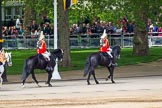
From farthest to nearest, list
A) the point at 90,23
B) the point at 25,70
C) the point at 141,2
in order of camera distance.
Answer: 1. the point at 90,23
2. the point at 141,2
3. the point at 25,70

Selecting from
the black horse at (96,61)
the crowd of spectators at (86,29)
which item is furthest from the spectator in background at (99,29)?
the black horse at (96,61)

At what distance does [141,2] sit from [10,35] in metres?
18.8

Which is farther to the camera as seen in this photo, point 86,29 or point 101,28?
point 86,29

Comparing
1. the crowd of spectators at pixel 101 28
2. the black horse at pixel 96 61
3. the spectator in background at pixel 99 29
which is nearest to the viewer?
the black horse at pixel 96 61

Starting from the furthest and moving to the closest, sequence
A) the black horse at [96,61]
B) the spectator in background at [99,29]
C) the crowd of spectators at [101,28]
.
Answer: the crowd of spectators at [101,28], the spectator in background at [99,29], the black horse at [96,61]

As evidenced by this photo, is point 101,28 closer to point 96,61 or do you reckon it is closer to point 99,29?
point 99,29

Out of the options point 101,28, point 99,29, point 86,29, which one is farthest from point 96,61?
point 86,29

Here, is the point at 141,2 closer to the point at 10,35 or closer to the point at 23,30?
the point at 10,35

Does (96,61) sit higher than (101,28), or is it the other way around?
(101,28)

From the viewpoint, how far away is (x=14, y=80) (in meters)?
27.4

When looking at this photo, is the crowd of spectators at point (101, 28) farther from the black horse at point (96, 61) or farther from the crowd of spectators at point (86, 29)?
the black horse at point (96, 61)

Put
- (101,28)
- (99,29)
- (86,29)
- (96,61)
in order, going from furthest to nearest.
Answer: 1. (86,29)
2. (101,28)
3. (99,29)
4. (96,61)

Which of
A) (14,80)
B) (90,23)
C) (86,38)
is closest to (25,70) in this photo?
(14,80)

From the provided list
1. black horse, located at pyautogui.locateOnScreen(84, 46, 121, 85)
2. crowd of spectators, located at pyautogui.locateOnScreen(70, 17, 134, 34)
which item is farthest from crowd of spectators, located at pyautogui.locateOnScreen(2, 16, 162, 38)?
black horse, located at pyautogui.locateOnScreen(84, 46, 121, 85)
